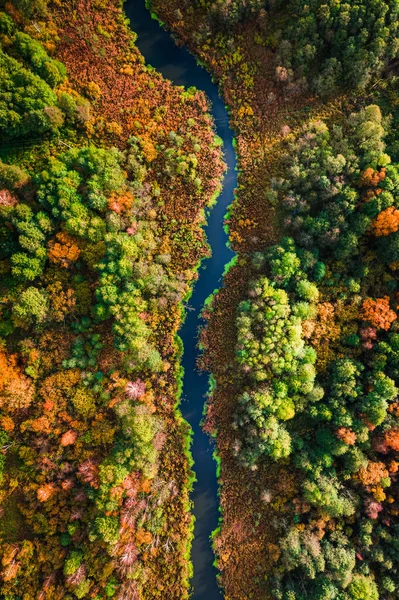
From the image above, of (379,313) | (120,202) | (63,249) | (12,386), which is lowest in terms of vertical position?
(12,386)

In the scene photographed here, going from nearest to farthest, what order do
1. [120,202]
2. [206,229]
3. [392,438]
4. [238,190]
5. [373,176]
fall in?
[392,438], [373,176], [120,202], [238,190], [206,229]

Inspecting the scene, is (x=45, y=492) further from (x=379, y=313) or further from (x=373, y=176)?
(x=373, y=176)

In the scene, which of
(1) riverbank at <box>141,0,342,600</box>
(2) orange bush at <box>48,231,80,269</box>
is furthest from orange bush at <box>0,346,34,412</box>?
(1) riverbank at <box>141,0,342,600</box>

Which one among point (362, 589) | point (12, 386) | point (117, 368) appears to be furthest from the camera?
point (117, 368)

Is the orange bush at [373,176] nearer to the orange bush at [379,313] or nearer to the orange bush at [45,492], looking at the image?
the orange bush at [379,313]

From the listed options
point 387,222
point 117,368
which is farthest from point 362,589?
point 387,222

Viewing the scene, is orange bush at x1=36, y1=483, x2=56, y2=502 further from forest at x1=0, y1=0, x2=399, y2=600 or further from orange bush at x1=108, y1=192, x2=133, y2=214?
orange bush at x1=108, y1=192, x2=133, y2=214

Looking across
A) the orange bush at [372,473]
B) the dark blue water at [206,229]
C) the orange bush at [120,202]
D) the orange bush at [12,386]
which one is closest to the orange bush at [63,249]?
the orange bush at [120,202]
